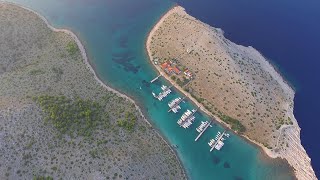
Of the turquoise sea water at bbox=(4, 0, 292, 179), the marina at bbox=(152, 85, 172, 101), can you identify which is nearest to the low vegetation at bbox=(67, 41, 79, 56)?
the turquoise sea water at bbox=(4, 0, 292, 179)

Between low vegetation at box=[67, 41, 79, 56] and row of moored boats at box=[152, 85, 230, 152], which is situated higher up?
row of moored boats at box=[152, 85, 230, 152]

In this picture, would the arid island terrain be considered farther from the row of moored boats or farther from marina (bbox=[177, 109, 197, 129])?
the row of moored boats

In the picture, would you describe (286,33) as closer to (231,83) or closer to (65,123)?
(231,83)

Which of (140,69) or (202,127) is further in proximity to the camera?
(140,69)

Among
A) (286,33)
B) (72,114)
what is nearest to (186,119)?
(72,114)

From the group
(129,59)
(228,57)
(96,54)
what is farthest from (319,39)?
(96,54)

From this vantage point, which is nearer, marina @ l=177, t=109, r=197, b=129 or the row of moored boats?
the row of moored boats

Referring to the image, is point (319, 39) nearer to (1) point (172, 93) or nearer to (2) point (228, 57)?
(2) point (228, 57)
